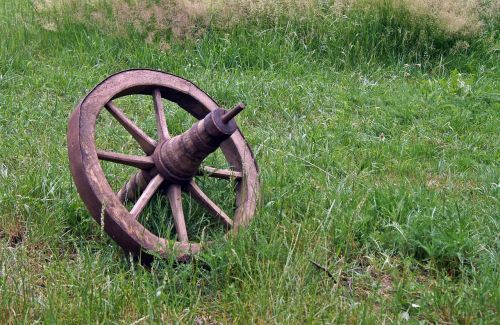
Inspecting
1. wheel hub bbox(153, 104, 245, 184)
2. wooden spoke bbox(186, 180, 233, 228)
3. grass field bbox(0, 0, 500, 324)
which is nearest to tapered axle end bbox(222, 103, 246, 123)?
wheel hub bbox(153, 104, 245, 184)

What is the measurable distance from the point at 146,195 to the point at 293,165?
1.28m

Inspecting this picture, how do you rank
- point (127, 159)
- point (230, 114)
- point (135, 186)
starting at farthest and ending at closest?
point (135, 186)
point (127, 159)
point (230, 114)

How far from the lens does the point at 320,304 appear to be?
2887mm

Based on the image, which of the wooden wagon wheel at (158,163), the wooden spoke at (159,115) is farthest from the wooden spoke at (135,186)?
the wooden spoke at (159,115)

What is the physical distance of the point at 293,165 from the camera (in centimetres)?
440

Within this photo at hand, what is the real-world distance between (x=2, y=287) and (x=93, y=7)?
4.51 meters

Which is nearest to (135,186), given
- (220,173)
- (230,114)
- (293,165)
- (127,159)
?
(127,159)

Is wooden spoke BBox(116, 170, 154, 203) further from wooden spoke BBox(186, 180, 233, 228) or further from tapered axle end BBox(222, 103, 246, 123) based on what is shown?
tapered axle end BBox(222, 103, 246, 123)

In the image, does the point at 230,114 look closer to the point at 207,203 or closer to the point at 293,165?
the point at 207,203

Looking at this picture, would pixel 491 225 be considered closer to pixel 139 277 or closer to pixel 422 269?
pixel 422 269

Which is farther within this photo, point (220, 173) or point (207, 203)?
point (220, 173)

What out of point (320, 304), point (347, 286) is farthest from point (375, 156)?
point (320, 304)

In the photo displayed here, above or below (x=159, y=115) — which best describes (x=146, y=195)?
below

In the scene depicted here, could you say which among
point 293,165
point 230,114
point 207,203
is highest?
point 230,114
